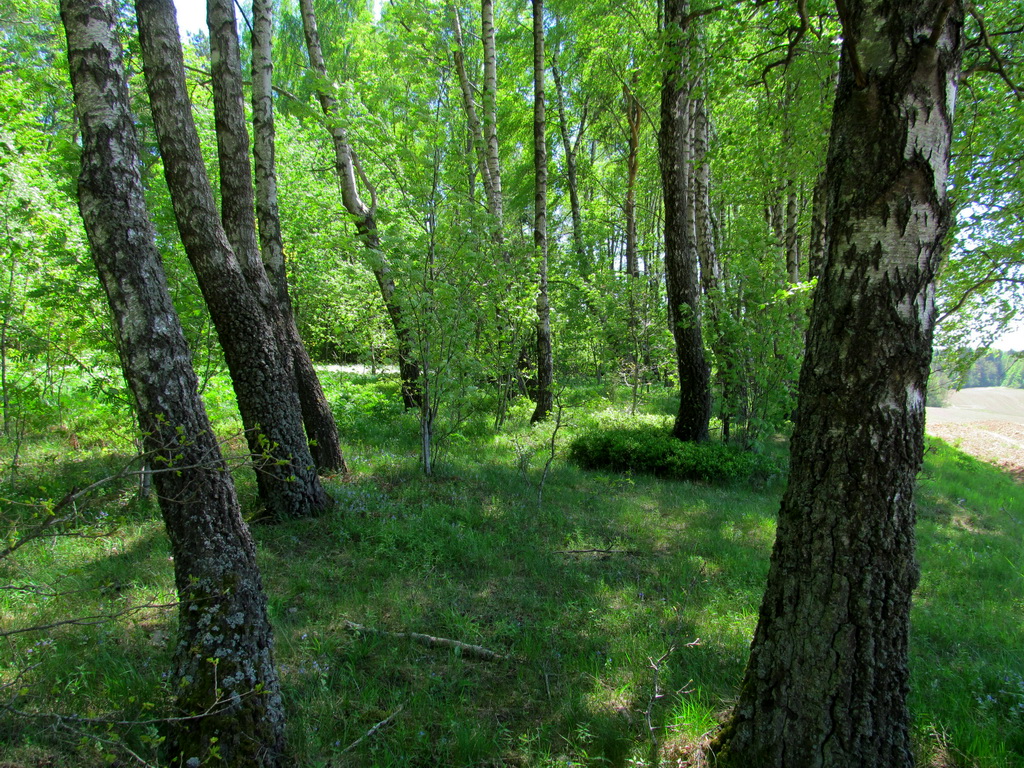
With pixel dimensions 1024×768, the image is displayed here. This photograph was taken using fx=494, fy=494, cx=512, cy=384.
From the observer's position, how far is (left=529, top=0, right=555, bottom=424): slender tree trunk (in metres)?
9.46

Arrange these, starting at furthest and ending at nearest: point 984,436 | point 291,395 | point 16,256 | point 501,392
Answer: point 984,436
point 501,392
point 16,256
point 291,395

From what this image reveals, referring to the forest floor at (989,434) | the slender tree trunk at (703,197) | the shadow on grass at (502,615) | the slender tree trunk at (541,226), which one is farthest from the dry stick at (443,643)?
the forest floor at (989,434)

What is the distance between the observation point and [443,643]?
3203mm

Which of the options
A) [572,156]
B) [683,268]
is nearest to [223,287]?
[683,268]

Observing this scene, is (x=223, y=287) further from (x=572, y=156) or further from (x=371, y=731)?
(x=572, y=156)

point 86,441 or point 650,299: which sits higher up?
point 650,299

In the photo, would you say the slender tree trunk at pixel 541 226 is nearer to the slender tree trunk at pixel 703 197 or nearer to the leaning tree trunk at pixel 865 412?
the slender tree trunk at pixel 703 197

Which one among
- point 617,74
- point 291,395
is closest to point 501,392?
point 291,395

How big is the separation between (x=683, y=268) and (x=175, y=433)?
7410mm

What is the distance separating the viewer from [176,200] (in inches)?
155

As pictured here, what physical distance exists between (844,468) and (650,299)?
35.3 ft

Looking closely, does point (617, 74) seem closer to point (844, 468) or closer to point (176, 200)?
point (176, 200)

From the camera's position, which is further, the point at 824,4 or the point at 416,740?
the point at 824,4

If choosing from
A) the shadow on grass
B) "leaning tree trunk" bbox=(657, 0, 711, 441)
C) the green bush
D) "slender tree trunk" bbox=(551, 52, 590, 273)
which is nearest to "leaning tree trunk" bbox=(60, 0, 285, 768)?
the shadow on grass
